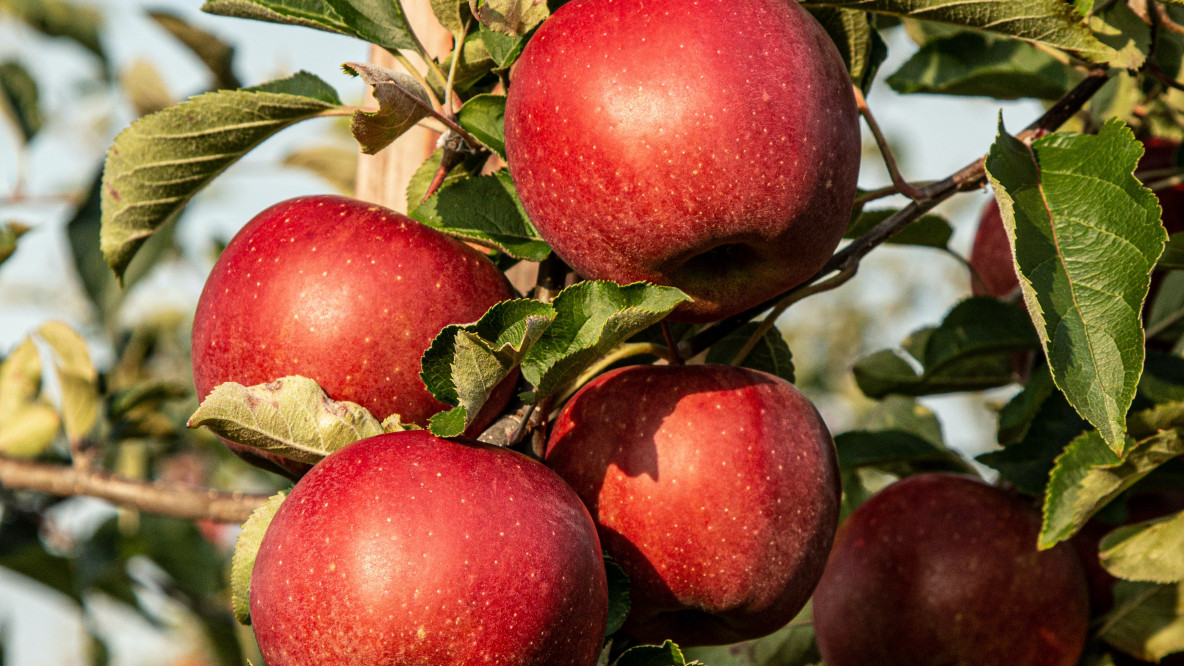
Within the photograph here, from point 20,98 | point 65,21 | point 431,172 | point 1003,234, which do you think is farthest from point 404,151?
point 65,21

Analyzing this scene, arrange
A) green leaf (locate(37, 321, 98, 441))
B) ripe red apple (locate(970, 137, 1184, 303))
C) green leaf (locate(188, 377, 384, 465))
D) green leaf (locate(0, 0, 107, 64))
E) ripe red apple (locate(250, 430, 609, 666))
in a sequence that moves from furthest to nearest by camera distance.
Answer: green leaf (locate(0, 0, 107, 64))
green leaf (locate(37, 321, 98, 441))
ripe red apple (locate(970, 137, 1184, 303))
green leaf (locate(188, 377, 384, 465))
ripe red apple (locate(250, 430, 609, 666))

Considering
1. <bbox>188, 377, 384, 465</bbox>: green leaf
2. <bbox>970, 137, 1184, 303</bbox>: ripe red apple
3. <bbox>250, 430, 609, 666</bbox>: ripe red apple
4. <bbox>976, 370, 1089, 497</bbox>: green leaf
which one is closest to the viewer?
<bbox>250, 430, 609, 666</bbox>: ripe red apple

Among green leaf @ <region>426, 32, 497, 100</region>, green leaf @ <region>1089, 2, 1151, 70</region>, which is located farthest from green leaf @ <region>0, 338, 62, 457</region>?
green leaf @ <region>1089, 2, 1151, 70</region>

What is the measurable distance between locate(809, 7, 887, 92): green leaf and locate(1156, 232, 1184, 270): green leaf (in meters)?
0.36

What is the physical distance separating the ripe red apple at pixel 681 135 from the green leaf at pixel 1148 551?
62 cm

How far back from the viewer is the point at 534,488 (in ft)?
2.49

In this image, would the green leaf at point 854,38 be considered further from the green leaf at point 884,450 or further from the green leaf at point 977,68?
the green leaf at point 884,450

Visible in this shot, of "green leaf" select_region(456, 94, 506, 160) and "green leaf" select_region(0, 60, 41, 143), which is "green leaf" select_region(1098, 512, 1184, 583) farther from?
"green leaf" select_region(0, 60, 41, 143)

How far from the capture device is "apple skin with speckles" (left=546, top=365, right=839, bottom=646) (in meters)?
0.89

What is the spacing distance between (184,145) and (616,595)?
59 centimetres

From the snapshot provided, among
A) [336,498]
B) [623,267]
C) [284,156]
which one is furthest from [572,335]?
[284,156]

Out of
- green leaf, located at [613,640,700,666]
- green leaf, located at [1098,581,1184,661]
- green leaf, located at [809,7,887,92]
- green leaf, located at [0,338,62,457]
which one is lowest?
green leaf, located at [1098,581,1184,661]

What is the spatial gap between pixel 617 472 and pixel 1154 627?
840mm

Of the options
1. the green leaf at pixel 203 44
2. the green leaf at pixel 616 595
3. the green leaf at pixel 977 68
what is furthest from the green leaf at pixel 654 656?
the green leaf at pixel 203 44
